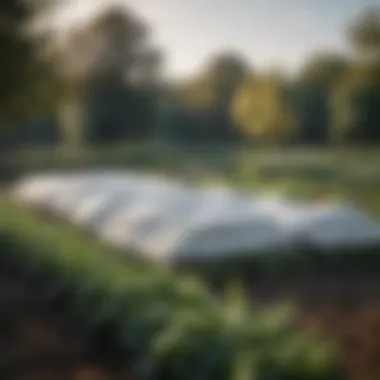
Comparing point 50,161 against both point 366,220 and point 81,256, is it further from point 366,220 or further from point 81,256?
point 366,220

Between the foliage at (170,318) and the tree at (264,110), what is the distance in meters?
0.42

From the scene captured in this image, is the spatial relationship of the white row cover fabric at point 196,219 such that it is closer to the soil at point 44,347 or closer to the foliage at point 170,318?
the foliage at point 170,318

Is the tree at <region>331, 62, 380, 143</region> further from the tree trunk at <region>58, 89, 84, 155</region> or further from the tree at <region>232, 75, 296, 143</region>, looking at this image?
the tree trunk at <region>58, 89, 84, 155</region>

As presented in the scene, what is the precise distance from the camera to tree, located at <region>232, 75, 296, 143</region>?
1785 millimetres

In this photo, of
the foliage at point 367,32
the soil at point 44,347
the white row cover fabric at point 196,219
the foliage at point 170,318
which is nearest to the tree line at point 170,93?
the foliage at point 367,32

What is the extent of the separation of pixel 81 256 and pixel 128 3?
0.71 meters

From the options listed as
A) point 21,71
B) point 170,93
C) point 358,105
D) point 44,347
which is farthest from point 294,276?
point 21,71

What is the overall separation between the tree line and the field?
5 cm

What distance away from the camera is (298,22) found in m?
1.77

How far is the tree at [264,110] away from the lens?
179 centimetres

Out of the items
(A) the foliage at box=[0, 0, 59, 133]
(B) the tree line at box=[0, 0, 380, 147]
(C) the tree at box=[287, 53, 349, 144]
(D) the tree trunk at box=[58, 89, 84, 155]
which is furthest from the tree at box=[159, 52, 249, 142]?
(A) the foliage at box=[0, 0, 59, 133]

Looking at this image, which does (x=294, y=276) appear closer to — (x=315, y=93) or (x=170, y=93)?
(x=315, y=93)

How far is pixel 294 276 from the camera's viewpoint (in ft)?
5.99

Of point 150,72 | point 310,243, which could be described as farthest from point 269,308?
point 150,72
